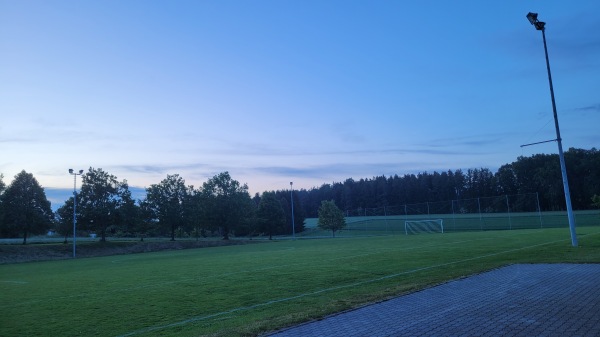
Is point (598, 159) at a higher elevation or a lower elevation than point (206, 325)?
higher

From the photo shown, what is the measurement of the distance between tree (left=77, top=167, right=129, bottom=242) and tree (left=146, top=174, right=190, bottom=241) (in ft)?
25.6

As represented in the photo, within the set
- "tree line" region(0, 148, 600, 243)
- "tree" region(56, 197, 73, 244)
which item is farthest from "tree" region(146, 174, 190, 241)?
"tree" region(56, 197, 73, 244)

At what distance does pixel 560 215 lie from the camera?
56906mm

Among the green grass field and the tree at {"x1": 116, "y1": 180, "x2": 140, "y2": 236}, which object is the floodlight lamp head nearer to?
the green grass field

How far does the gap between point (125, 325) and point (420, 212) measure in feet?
215

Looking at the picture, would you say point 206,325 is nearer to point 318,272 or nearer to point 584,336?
point 584,336

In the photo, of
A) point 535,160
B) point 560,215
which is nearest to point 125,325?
point 560,215

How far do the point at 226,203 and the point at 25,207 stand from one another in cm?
2848

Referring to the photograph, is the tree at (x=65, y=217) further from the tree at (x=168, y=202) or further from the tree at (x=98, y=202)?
the tree at (x=168, y=202)

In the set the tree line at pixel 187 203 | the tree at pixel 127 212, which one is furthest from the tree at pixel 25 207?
the tree at pixel 127 212

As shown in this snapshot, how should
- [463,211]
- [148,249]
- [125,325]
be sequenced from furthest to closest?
[463,211] → [148,249] → [125,325]

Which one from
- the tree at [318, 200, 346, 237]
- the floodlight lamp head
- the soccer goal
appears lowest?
the soccer goal

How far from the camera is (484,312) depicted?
7402mm

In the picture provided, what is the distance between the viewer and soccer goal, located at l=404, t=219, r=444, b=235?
61062 mm
